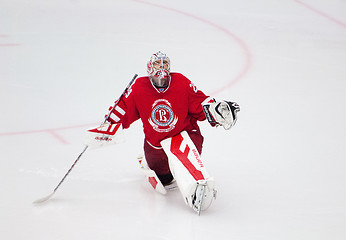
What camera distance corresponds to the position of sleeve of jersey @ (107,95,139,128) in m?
3.01

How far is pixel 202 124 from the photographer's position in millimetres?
4223

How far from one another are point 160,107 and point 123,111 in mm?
206

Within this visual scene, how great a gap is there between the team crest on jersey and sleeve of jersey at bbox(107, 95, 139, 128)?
12cm

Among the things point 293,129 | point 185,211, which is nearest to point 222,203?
point 185,211

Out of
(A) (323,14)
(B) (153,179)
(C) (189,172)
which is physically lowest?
(B) (153,179)

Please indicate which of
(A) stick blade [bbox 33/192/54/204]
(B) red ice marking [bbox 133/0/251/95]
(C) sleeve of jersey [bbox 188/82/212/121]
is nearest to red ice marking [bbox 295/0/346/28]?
(B) red ice marking [bbox 133/0/251/95]

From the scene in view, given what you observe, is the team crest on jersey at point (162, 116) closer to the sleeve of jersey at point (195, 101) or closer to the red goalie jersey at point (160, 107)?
the red goalie jersey at point (160, 107)

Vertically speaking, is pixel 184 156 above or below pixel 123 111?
below

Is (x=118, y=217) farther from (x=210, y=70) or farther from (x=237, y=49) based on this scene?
(x=237, y=49)

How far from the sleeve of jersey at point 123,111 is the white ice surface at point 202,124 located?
1.36 feet

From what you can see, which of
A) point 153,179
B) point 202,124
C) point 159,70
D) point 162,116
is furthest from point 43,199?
point 202,124

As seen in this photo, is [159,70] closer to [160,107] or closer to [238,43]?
[160,107]

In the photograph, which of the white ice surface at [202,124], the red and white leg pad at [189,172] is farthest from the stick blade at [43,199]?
the red and white leg pad at [189,172]

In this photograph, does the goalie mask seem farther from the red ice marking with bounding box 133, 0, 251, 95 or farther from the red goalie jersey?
the red ice marking with bounding box 133, 0, 251, 95
